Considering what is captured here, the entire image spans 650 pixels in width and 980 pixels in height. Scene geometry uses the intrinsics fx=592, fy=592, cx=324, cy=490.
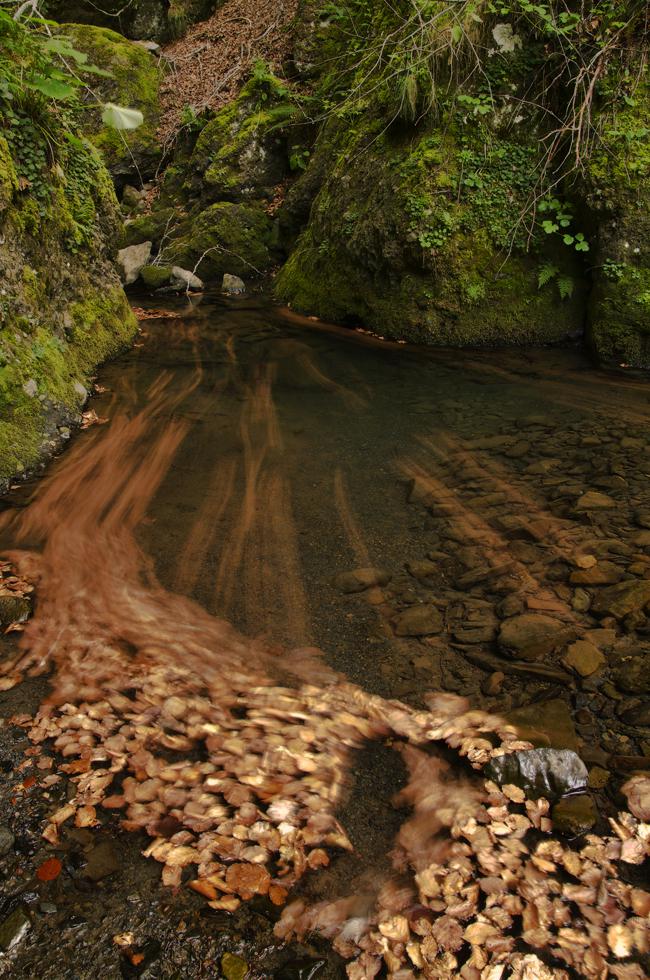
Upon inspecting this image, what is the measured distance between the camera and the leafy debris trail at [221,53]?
13.4 m

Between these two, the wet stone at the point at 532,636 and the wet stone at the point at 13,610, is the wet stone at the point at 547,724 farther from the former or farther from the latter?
the wet stone at the point at 13,610

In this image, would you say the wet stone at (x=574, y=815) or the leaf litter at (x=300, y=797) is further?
the wet stone at (x=574, y=815)

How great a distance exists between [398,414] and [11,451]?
10.5 ft

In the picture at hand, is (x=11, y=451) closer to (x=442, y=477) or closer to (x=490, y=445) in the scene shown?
(x=442, y=477)

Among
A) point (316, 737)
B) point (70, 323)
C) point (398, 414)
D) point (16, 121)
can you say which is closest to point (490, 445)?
point (398, 414)

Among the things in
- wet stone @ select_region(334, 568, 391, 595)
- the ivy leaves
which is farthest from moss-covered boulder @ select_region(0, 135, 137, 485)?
the ivy leaves

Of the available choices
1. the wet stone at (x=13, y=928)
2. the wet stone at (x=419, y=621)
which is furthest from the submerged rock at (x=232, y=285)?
the wet stone at (x=13, y=928)

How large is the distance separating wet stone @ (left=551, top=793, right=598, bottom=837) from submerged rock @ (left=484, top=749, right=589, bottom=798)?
4 cm

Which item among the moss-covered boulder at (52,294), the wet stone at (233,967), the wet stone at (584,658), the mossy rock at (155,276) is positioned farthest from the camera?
the mossy rock at (155,276)

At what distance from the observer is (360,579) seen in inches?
128

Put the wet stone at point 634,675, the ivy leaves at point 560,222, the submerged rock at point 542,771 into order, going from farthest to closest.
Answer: the ivy leaves at point 560,222
the wet stone at point 634,675
the submerged rock at point 542,771

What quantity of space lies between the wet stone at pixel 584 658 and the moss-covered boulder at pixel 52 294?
3.80 meters

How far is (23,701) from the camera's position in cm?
247

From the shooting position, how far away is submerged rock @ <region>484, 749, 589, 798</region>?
6.73 ft
